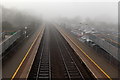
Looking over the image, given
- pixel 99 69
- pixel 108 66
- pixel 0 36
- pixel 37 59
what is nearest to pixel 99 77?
pixel 99 69

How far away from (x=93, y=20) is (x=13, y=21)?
35508 millimetres

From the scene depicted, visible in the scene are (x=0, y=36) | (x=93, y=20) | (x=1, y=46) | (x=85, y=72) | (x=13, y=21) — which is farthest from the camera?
(x=93, y=20)

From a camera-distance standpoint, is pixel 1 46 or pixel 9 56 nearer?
pixel 1 46

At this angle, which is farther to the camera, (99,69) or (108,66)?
(108,66)

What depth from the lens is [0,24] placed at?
2772cm

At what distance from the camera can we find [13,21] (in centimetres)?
3170

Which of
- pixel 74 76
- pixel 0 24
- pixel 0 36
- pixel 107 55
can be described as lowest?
pixel 74 76

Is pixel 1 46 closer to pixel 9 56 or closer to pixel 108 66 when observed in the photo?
pixel 9 56

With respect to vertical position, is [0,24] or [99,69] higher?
[0,24]

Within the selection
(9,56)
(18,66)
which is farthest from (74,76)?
(9,56)

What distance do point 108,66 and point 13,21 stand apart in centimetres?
2180

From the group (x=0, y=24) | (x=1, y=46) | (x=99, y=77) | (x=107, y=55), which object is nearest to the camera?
(x=99, y=77)

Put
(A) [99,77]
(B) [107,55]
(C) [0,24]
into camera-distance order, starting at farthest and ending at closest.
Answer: (C) [0,24] → (B) [107,55] → (A) [99,77]

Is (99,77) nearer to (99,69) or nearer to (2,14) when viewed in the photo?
(99,69)
